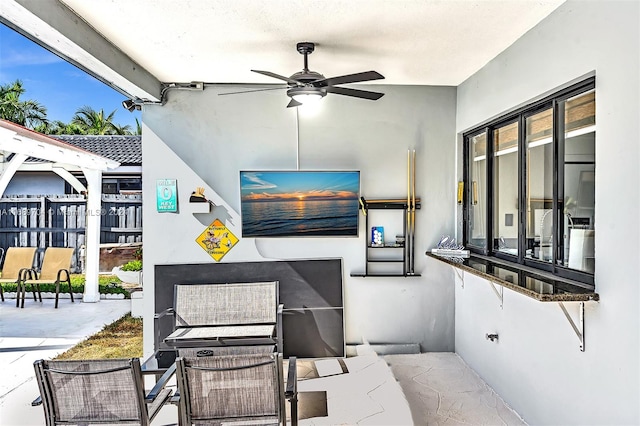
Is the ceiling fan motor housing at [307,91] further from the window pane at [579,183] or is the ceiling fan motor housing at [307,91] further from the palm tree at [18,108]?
the palm tree at [18,108]

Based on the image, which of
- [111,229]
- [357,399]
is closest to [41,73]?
[111,229]

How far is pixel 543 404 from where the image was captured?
284 centimetres

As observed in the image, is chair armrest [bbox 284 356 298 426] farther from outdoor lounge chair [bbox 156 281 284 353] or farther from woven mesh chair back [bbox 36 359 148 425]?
outdoor lounge chair [bbox 156 281 284 353]

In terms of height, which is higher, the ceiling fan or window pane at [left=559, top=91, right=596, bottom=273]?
the ceiling fan

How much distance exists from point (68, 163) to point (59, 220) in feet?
7.13

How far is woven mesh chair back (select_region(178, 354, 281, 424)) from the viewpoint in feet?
7.10

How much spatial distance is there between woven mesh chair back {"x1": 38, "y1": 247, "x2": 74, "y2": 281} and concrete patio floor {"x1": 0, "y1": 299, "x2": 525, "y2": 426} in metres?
1.81

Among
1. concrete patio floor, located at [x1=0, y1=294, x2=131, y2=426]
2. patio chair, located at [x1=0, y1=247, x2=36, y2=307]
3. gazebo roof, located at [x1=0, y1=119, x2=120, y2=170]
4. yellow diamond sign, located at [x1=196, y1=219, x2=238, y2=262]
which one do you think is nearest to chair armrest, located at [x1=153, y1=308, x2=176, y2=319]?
yellow diamond sign, located at [x1=196, y1=219, x2=238, y2=262]

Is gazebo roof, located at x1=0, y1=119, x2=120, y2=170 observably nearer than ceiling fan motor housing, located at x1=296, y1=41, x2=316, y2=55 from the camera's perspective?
No

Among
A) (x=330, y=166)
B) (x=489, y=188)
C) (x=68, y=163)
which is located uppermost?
(x=68, y=163)

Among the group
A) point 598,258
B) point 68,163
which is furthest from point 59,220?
point 598,258

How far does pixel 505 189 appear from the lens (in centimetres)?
364

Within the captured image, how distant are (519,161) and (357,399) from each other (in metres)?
2.15

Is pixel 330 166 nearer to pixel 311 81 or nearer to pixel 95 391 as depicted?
pixel 311 81
